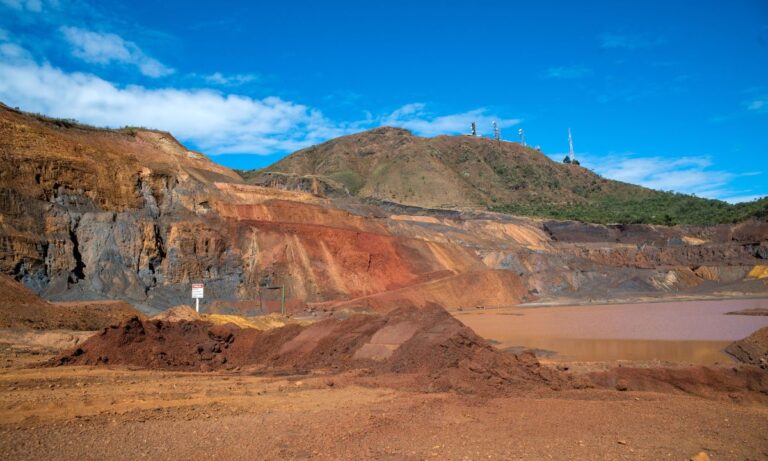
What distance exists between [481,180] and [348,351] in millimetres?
96984

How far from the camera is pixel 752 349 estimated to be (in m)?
14.5

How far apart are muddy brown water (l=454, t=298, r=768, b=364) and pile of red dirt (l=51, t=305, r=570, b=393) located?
5417 mm

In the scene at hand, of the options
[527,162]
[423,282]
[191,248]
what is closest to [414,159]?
[527,162]

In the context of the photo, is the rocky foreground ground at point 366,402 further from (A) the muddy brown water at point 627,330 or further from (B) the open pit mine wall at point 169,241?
(B) the open pit mine wall at point 169,241

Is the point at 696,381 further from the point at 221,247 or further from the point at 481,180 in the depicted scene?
the point at 481,180

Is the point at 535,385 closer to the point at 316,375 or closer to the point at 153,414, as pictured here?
the point at 316,375

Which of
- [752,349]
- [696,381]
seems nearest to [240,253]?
[752,349]

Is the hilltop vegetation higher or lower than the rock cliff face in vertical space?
higher

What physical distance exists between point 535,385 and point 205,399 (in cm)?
613

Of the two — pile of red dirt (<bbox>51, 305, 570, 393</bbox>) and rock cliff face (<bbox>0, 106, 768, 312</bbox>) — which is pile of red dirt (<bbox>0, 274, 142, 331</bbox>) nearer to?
pile of red dirt (<bbox>51, 305, 570, 393</bbox>)

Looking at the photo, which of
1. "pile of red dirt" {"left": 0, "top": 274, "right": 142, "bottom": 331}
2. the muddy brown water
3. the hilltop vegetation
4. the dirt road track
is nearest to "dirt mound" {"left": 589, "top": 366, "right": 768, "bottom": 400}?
the dirt road track

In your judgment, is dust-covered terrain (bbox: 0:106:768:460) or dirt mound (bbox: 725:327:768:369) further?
dirt mound (bbox: 725:327:768:369)

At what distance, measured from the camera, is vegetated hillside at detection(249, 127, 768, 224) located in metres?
91.7

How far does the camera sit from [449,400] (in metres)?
9.43
